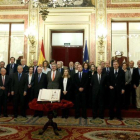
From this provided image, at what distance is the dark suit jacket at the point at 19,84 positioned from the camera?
17.8ft

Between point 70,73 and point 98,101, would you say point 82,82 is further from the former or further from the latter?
point 70,73

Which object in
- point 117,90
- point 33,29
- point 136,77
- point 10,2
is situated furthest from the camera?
point 10,2

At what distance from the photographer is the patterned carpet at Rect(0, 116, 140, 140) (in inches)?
144

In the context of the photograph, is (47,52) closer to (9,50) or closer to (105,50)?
(9,50)

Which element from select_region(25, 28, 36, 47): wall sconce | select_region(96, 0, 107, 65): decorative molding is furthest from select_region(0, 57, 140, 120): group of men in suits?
select_region(25, 28, 36, 47): wall sconce

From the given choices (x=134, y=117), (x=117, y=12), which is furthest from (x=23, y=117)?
(x=117, y=12)

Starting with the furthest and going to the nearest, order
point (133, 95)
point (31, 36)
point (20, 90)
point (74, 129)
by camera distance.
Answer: point (31, 36)
point (133, 95)
point (20, 90)
point (74, 129)

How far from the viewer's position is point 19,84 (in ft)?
17.8

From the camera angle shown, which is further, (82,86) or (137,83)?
(137,83)

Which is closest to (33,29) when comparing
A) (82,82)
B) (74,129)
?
(82,82)

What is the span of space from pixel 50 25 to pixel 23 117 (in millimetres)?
4597

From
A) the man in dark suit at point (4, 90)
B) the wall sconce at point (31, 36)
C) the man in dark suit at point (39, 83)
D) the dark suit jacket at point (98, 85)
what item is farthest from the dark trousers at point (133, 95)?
the wall sconce at point (31, 36)

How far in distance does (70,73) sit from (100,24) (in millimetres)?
3325

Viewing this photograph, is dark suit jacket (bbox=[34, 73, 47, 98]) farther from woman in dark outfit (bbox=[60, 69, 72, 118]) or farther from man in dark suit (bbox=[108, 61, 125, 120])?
man in dark suit (bbox=[108, 61, 125, 120])
